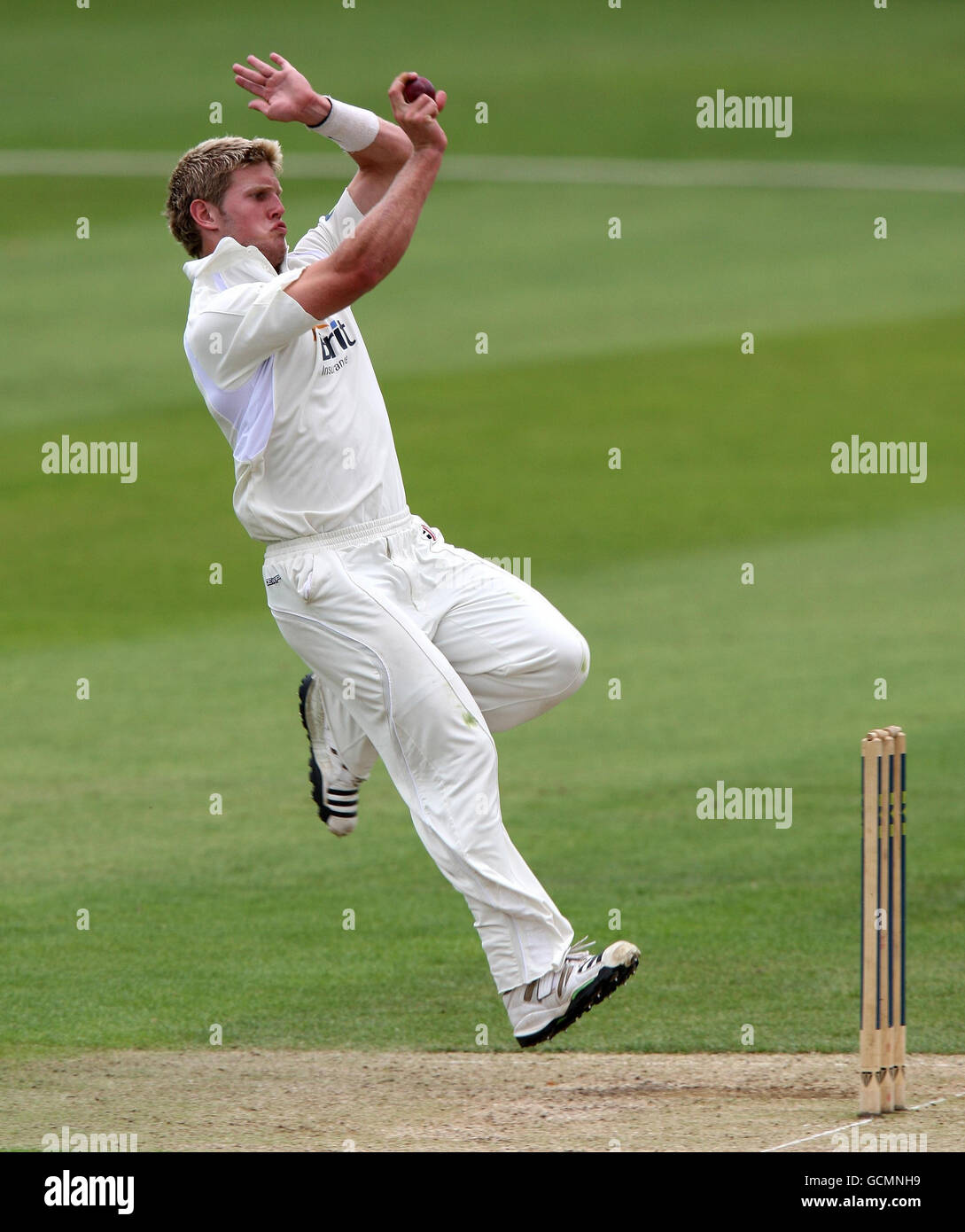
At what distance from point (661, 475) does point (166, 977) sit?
492 inches

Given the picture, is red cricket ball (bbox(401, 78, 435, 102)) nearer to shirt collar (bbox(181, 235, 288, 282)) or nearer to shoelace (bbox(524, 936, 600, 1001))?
shirt collar (bbox(181, 235, 288, 282))

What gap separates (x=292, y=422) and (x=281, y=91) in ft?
3.62

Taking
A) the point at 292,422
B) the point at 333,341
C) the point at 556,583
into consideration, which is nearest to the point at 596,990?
the point at 292,422

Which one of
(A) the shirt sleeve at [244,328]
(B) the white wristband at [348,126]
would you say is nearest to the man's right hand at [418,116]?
(B) the white wristband at [348,126]

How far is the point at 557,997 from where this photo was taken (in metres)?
6.48

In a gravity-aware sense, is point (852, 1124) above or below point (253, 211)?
below

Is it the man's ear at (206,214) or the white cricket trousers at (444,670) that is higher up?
the man's ear at (206,214)

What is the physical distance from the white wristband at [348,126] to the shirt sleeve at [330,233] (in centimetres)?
32

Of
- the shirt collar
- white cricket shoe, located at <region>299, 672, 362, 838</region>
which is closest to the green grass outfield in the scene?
white cricket shoe, located at <region>299, 672, 362, 838</region>

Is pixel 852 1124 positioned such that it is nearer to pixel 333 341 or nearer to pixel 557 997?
pixel 557 997

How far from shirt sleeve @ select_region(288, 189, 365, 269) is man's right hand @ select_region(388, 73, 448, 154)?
70 cm

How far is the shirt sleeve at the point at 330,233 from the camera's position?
23.0ft

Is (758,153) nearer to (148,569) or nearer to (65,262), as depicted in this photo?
(65,262)

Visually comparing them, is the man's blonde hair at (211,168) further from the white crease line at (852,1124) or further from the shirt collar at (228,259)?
the white crease line at (852,1124)
